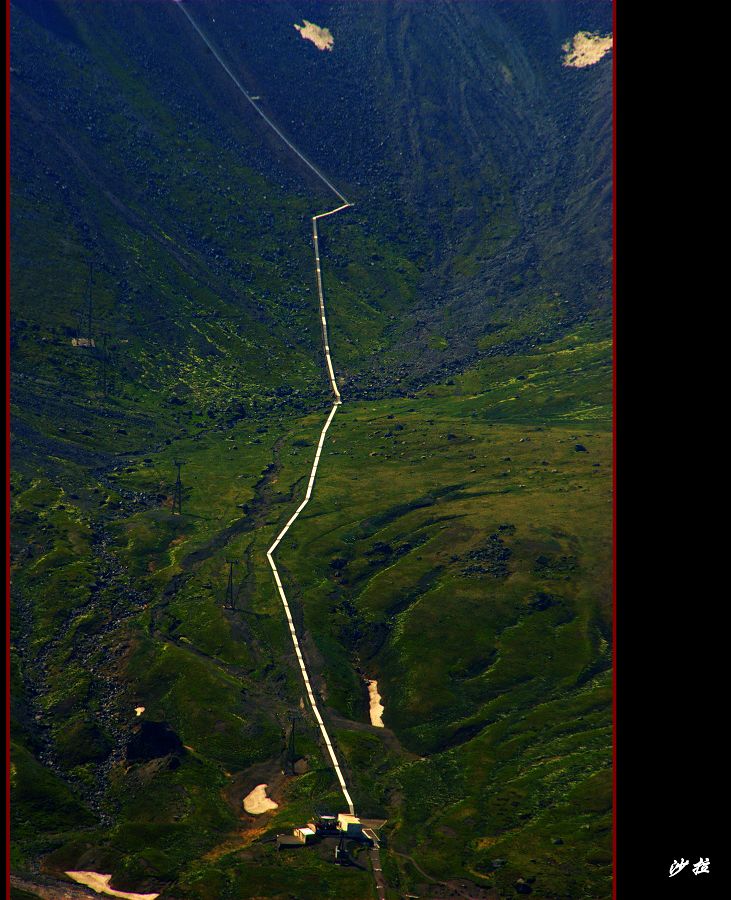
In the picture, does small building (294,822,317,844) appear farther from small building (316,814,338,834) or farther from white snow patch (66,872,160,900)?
white snow patch (66,872,160,900)

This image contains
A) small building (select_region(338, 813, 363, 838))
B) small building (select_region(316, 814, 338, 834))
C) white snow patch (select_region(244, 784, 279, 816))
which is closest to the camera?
small building (select_region(316, 814, 338, 834))

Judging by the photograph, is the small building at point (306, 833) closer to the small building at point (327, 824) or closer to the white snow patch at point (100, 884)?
the small building at point (327, 824)
